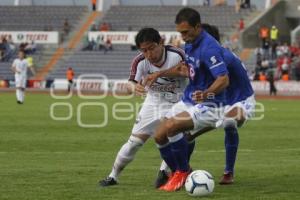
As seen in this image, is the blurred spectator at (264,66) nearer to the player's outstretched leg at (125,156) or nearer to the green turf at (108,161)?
the green turf at (108,161)

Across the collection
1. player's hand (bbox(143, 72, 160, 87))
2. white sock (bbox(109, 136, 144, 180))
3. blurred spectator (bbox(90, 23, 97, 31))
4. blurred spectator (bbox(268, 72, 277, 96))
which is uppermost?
player's hand (bbox(143, 72, 160, 87))

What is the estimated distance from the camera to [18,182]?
459 inches

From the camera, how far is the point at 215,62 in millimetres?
10562

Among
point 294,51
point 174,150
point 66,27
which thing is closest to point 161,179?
point 174,150

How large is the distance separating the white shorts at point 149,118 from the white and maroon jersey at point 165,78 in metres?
0.15

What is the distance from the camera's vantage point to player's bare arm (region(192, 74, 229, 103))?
1044cm

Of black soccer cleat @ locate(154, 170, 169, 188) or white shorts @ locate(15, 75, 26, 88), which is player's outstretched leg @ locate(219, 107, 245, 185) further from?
white shorts @ locate(15, 75, 26, 88)

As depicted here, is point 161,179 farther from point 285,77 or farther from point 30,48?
point 30,48

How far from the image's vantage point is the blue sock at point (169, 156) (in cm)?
1140

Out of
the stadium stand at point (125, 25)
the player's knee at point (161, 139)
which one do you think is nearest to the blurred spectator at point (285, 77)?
the stadium stand at point (125, 25)

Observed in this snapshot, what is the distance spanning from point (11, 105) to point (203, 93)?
85.0ft

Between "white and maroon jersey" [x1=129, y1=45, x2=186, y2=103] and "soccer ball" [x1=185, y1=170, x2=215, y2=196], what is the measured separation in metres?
1.55

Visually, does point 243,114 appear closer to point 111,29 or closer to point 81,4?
point 111,29

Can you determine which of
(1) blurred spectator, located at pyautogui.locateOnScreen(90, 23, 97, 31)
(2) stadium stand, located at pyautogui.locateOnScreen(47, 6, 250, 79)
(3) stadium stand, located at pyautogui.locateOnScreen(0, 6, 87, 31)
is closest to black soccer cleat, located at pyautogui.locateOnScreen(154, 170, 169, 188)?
(2) stadium stand, located at pyautogui.locateOnScreen(47, 6, 250, 79)
